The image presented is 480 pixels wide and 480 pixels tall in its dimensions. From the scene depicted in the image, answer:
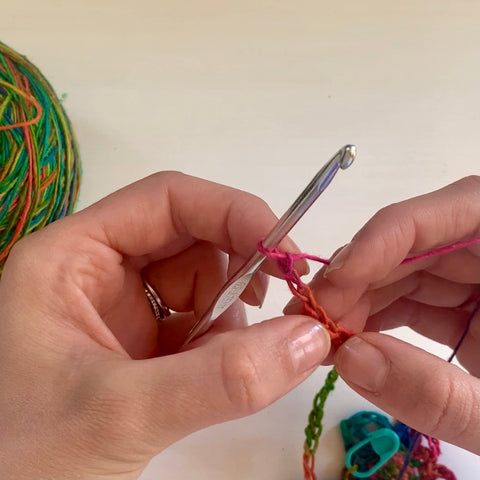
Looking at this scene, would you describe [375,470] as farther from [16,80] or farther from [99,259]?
[16,80]

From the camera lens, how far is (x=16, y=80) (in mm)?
758

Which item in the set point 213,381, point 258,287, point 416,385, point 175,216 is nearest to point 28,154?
point 175,216

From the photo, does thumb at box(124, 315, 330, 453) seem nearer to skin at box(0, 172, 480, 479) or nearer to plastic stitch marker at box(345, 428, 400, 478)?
skin at box(0, 172, 480, 479)

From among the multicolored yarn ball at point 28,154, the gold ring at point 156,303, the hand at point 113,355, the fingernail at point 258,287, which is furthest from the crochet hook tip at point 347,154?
the multicolored yarn ball at point 28,154

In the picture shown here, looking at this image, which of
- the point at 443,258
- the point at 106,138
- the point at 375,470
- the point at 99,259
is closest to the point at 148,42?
the point at 106,138

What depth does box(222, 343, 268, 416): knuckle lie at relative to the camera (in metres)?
0.44

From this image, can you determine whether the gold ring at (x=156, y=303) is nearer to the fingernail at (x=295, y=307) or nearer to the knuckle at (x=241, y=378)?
the fingernail at (x=295, y=307)

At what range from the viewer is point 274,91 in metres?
0.91

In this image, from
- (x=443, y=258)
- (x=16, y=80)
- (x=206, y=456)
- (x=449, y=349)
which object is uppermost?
(x=16, y=80)

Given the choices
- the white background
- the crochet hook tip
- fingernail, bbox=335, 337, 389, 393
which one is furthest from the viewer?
the white background

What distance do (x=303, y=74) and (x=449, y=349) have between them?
492 mm

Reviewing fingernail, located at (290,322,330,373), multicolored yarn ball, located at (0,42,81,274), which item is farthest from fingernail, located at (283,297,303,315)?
multicolored yarn ball, located at (0,42,81,274)

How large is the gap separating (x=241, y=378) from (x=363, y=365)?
0.49 feet

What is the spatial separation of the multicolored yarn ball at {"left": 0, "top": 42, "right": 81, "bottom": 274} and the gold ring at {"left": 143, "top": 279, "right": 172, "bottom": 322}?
0.62 feet
